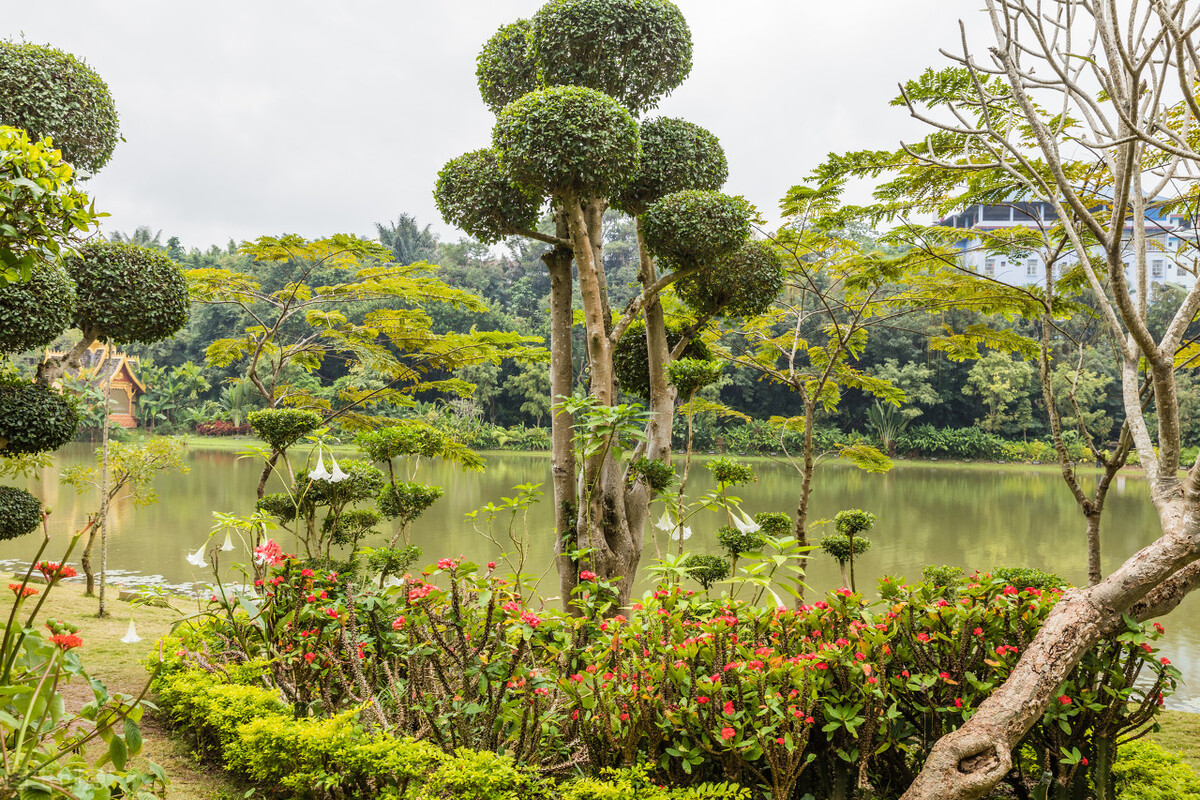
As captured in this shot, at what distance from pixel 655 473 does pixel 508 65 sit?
8.45 ft

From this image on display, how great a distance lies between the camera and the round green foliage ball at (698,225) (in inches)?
143

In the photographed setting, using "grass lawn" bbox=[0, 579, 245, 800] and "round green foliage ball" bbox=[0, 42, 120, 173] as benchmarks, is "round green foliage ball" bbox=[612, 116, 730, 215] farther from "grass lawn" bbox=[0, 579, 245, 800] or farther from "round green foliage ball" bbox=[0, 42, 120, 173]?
"grass lawn" bbox=[0, 579, 245, 800]

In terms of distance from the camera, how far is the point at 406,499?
178 inches

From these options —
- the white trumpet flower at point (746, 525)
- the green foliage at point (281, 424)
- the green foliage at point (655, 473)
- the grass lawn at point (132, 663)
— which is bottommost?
the grass lawn at point (132, 663)

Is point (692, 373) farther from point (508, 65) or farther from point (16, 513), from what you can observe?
point (16, 513)

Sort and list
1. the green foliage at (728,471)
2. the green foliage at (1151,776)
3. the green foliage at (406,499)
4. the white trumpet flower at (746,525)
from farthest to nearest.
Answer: the green foliage at (406,499) < the green foliage at (728,471) < the white trumpet flower at (746,525) < the green foliage at (1151,776)

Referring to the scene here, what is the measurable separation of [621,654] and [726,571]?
7.83ft

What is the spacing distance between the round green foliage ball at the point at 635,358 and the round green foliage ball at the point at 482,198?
0.99 metres

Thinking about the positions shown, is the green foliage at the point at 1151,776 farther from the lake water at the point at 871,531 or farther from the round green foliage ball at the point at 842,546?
the round green foliage ball at the point at 842,546

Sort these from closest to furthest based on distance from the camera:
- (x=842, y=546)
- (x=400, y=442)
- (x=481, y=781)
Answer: (x=481, y=781) → (x=400, y=442) → (x=842, y=546)

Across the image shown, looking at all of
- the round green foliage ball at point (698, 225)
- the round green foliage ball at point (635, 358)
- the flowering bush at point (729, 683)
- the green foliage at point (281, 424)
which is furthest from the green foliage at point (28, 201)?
the round green foliage ball at point (635, 358)

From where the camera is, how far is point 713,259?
12.4 feet

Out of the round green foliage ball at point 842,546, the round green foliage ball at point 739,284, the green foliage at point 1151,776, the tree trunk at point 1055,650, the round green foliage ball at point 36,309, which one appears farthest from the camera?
the round green foliage ball at point 842,546

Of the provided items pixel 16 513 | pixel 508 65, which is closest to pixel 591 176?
pixel 508 65
